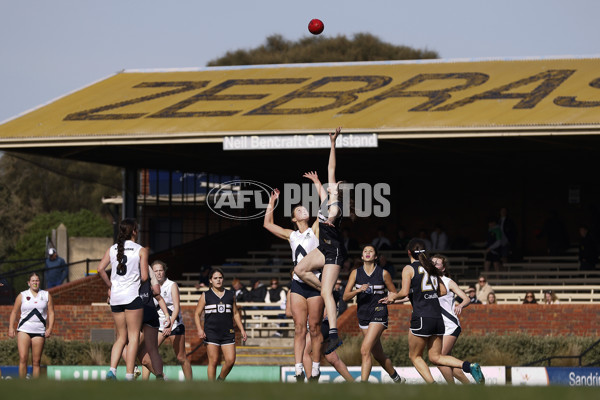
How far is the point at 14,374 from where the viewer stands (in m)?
20.6

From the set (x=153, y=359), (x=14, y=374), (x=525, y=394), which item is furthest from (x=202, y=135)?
(x=525, y=394)

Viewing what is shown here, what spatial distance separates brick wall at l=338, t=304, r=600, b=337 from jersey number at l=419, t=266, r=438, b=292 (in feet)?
32.4

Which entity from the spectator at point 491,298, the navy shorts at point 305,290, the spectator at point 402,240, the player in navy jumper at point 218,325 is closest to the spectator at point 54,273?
the spectator at point 402,240

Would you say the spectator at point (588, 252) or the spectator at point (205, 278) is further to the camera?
the spectator at point (205, 278)

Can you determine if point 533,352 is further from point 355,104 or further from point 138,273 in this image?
point 138,273

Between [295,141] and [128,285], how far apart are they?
1186 centimetres

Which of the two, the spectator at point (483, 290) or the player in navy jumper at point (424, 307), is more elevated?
the player in navy jumper at point (424, 307)

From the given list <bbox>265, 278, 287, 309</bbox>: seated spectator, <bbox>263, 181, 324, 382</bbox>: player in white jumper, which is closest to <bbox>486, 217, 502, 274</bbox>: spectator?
<bbox>265, 278, 287, 309</bbox>: seated spectator

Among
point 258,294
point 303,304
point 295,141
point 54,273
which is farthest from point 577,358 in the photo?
point 54,273

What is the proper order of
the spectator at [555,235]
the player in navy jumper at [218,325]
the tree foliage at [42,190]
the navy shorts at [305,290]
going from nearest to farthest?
the navy shorts at [305,290]
the player in navy jumper at [218,325]
the spectator at [555,235]
the tree foliage at [42,190]

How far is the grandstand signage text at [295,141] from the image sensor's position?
24844mm

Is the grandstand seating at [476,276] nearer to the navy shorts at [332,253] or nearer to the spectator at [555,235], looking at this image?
the spectator at [555,235]

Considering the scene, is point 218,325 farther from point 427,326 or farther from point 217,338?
point 427,326

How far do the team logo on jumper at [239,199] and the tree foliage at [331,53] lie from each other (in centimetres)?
2788
